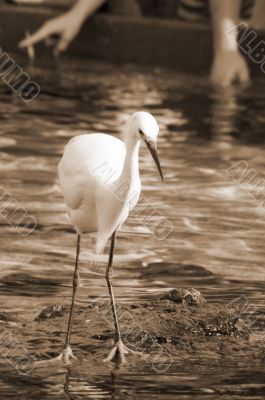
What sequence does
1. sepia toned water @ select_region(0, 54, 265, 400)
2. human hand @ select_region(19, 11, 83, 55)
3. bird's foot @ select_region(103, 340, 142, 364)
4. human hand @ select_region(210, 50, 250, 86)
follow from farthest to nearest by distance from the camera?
human hand @ select_region(19, 11, 83, 55), human hand @ select_region(210, 50, 250, 86), bird's foot @ select_region(103, 340, 142, 364), sepia toned water @ select_region(0, 54, 265, 400)

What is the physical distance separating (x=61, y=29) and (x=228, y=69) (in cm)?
255

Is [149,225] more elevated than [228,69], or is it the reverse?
[149,225]

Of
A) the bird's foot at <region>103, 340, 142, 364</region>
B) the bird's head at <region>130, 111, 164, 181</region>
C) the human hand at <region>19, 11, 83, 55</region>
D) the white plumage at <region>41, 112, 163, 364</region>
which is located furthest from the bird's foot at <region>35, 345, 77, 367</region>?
the human hand at <region>19, 11, 83, 55</region>

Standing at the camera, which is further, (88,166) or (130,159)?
(88,166)

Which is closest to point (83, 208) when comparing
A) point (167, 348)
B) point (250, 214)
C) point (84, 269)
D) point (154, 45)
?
point (167, 348)

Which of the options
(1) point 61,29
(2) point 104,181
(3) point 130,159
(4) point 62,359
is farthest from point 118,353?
(1) point 61,29

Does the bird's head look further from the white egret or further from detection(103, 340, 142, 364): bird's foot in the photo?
detection(103, 340, 142, 364): bird's foot

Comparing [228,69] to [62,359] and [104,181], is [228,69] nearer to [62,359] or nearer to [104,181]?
[104,181]

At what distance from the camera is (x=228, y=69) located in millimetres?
16781

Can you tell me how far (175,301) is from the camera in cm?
760

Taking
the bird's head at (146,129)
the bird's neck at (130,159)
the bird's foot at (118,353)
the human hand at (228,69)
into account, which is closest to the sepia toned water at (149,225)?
the bird's foot at (118,353)

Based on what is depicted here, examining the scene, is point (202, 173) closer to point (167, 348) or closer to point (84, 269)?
point (84, 269)

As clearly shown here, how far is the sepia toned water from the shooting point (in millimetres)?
6641

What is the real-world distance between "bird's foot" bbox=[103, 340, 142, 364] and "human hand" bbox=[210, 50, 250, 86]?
9864mm
